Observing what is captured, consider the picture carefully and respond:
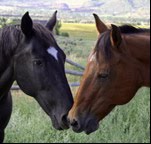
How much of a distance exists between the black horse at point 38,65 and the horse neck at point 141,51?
2.03 ft

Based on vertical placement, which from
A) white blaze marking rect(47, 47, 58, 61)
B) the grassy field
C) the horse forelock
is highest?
the horse forelock

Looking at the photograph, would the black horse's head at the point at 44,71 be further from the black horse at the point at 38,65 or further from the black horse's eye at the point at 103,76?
the black horse's eye at the point at 103,76

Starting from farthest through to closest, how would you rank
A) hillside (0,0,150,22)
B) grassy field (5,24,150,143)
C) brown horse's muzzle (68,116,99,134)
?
grassy field (5,24,150,143)
hillside (0,0,150,22)
brown horse's muzzle (68,116,99,134)

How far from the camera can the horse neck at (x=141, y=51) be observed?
2957 millimetres

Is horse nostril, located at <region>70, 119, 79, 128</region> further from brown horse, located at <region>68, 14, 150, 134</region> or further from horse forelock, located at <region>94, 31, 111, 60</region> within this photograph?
horse forelock, located at <region>94, 31, 111, 60</region>

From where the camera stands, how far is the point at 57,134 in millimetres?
5477

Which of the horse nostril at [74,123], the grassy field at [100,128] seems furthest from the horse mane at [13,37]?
the grassy field at [100,128]

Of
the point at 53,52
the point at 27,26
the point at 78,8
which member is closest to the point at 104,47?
the point at 53,52

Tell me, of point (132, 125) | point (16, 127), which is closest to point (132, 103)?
point (132, 125)

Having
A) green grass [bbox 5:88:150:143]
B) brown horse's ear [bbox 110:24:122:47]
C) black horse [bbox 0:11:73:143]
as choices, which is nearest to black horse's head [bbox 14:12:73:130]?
black horse [bbox 0:11:73:143]

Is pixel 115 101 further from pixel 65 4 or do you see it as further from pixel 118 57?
pixel 65 4

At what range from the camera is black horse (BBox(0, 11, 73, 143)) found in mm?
3320

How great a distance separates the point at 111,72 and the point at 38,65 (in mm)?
626

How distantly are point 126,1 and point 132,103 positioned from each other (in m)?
2.14
